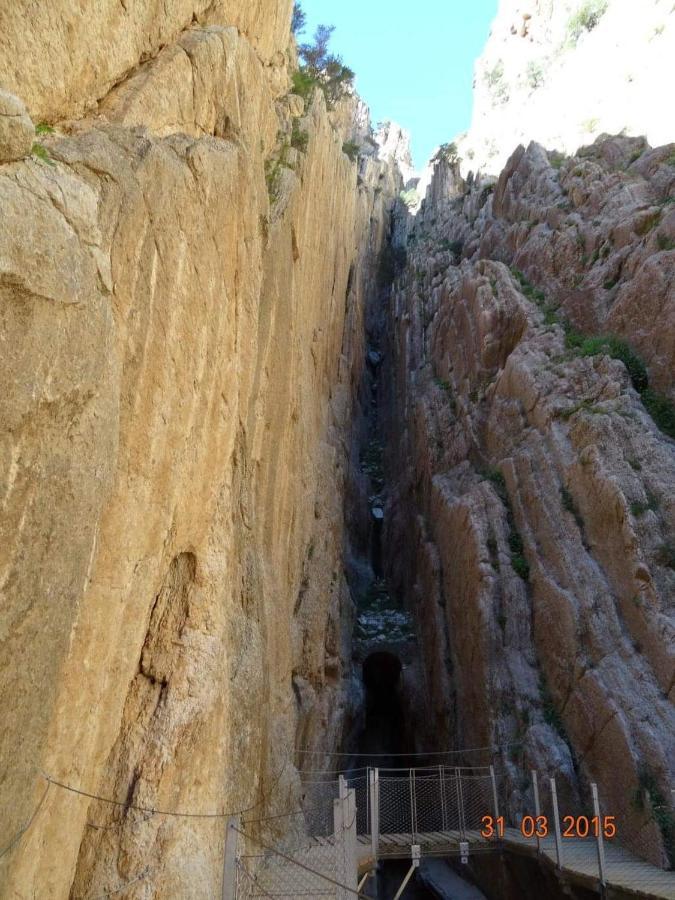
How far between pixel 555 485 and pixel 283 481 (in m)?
8.71

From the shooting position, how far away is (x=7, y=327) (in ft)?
16.7

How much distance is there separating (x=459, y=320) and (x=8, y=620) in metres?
27.0

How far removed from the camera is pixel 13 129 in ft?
17.5

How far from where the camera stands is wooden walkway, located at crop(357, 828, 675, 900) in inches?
438

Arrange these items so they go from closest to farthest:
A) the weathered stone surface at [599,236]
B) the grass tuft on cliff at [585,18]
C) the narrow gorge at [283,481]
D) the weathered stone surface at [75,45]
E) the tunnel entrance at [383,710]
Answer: the narrow gorge at [283,481]
the weathered stone surface at [75,45]
the weathered stone surface at [599,236]
the tunnel entrance at [383,710]
the grass tuft on cliff at [585,18]

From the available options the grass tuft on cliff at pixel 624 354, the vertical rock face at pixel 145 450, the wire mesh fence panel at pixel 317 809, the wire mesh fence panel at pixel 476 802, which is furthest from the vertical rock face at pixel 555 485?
the vertical rock face at pixel 145 450

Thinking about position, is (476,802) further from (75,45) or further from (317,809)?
(75,45)

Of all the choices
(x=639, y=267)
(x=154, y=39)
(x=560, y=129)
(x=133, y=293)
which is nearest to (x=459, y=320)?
(x=639, y=267)

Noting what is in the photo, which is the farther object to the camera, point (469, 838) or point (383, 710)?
point (383, 710)

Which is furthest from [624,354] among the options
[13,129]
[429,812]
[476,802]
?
[13,129]

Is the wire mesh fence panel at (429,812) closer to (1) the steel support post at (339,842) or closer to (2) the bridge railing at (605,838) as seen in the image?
(2) the bridge railing at (605,838)

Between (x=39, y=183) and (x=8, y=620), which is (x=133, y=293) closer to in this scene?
(x=39, y=183)

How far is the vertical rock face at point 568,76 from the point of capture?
1172 inches

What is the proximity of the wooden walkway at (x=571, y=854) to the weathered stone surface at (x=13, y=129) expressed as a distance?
12.5 meters
